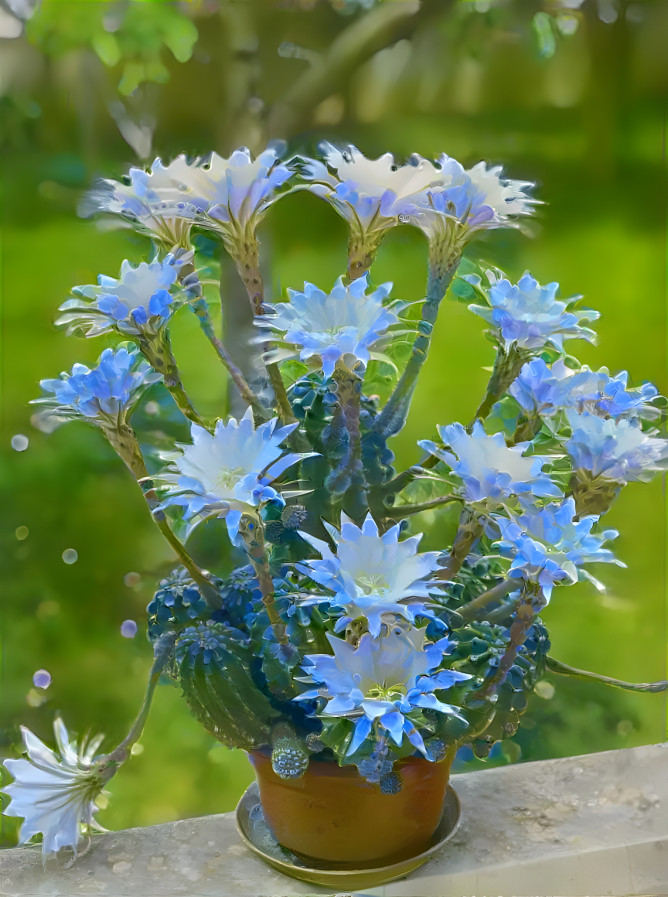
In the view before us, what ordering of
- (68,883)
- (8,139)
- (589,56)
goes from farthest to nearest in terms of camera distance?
(589,56) → (8,139) → (68,883)

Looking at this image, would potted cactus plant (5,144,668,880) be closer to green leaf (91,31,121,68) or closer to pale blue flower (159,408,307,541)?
pale blue flower (159,408,307,541)

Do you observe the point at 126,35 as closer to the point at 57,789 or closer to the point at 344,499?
the point at 344,499

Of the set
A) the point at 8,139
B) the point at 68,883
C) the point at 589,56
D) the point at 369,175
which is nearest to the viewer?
the point at 369,175

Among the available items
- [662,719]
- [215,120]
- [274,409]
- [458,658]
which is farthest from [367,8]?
[662,719]

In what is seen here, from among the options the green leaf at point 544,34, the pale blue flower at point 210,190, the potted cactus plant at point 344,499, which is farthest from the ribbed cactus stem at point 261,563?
the green leaf at point 544,34

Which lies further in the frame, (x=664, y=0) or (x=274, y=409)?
(x=664, y=0)

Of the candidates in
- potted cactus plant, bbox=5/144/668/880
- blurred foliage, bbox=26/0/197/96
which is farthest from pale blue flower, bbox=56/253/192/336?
blurred foliage, bbox=26/0/197/96

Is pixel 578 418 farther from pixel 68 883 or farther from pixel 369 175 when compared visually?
pixel 68 883
